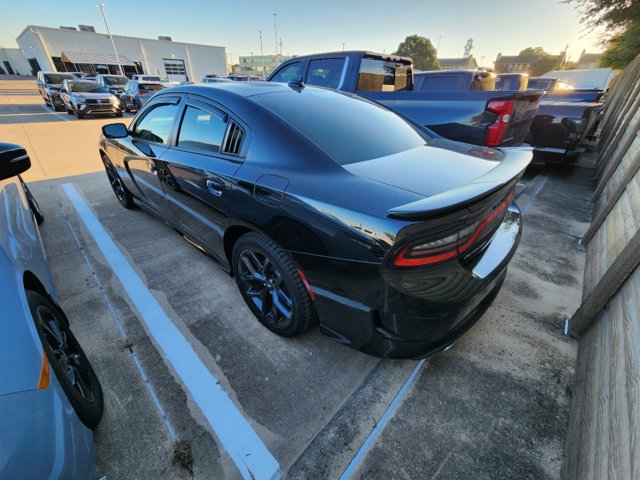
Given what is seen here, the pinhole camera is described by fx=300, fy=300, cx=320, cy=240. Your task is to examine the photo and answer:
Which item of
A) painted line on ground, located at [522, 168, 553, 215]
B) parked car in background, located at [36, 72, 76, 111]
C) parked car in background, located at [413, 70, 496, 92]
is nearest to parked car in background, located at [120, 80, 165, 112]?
parked car in background, located at [36, 72, 76, 111]

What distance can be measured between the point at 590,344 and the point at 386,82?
4909 millimetres

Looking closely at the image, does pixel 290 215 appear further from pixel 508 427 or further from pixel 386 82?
pixel 386 82

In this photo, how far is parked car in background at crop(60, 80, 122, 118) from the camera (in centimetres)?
1237

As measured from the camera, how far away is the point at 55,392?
115cm

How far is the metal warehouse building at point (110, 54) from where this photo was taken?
1363 inches

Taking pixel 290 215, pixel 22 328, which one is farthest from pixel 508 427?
pixel 22 328

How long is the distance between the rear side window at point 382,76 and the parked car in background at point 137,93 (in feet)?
40.5

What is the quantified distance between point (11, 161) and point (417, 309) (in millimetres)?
2312

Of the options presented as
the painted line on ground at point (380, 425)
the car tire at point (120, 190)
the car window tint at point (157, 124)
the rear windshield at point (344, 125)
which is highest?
the rear windshield at point (344, 125)

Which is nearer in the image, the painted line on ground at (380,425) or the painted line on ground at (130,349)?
the painted line on ground at (380,425)

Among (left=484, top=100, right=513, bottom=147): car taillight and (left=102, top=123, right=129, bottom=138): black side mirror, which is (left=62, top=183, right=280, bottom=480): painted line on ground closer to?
(left=102, top=123, right=129, bottom=138): black side mirror

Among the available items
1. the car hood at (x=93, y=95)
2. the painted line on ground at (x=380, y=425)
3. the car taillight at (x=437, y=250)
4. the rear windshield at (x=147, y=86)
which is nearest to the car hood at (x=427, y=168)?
the car taillight at (x=437, y=250)

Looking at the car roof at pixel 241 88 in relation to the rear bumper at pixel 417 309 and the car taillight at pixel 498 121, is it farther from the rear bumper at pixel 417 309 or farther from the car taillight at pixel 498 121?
the car taillight at pixel 498 121

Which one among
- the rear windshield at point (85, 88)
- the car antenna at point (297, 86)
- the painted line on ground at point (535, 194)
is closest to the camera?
the car antenna at point (297, 86)
